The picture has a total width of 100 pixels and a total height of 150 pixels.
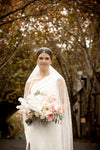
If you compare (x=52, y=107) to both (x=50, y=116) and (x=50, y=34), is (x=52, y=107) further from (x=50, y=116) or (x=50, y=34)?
(x=50, y=34)

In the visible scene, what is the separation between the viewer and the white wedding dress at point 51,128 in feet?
13.1

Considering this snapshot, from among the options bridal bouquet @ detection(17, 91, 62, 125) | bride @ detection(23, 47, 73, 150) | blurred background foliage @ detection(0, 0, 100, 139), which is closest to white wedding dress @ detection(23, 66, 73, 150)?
bride @ detection(23, 47, 73, 150)

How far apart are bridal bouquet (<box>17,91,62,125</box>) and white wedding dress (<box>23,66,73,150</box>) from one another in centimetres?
19

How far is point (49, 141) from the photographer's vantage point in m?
4.02

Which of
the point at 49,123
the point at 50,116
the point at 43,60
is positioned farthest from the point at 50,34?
the point at 50,116

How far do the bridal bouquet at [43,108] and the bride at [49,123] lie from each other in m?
0.10

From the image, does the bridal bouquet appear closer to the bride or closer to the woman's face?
the bride

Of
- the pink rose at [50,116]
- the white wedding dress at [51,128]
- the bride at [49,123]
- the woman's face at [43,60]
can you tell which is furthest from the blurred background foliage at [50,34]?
the pink rose at [50,116]

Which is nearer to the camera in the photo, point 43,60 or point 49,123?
point 49,123

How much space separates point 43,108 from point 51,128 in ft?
1.45

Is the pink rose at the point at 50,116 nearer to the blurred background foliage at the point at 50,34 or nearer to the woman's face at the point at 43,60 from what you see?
the woman's face at the point at 43,60

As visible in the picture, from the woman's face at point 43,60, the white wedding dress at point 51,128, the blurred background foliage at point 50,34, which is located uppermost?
the blurred background foliage at point 50,34

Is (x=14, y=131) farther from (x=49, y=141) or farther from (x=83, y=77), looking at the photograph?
(x=49, y=141)

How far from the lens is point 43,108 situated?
12.6 ft
